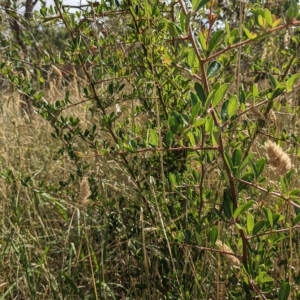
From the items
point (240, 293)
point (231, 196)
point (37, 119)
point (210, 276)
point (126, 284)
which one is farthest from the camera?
point (37, 119)

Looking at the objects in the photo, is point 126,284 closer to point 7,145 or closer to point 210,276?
point 210,276

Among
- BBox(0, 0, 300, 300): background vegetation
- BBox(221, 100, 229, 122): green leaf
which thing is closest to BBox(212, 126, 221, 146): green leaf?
BBox(0, 0, 300, 300): background vegetation

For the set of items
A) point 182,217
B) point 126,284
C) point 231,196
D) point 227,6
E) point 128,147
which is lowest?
point 126,284

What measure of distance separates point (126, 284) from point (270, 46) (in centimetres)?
110

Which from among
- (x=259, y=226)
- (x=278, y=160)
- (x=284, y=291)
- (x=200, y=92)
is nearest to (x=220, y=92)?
(x=200, y=92)

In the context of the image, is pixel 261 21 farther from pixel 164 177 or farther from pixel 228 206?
pixel 164 177

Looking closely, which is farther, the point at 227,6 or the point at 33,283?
the point at 227,6

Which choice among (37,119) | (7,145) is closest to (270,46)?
(7,145)

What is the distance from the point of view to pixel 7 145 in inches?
81.3

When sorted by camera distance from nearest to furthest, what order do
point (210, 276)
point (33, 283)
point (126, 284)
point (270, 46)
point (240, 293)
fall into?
point (240, 293), point (210, 276), point (33, 283), point (126, 284), point (270, 46)

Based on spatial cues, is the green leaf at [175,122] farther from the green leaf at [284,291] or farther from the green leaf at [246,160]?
the green leaf at [284,291]

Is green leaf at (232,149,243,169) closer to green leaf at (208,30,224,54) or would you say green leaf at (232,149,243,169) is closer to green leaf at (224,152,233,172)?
green leaf at (224,152,233,172)

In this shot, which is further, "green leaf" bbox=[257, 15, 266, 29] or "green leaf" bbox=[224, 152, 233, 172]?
"green leaf" bbox=[224, 152, 233, 172]

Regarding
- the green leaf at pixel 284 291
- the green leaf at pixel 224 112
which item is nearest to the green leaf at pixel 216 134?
the green leaf at pixel 224 112
